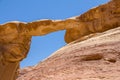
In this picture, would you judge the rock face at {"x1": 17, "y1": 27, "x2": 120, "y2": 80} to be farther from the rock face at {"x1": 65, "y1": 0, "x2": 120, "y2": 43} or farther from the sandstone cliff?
the rock face at {"x1": 65, "y1": 0, "x2": 120, "y2": 43}

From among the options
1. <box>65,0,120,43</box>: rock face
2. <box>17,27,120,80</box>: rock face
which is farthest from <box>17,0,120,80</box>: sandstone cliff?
<box>65,0,120,43</box>: rock face

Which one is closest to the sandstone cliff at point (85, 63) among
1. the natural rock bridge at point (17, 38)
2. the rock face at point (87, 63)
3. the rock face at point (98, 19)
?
the rock face at point (87, 63)

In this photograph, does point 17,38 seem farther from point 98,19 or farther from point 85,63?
point 98,19

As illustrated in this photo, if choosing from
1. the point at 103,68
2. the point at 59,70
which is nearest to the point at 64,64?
the point at 59,70

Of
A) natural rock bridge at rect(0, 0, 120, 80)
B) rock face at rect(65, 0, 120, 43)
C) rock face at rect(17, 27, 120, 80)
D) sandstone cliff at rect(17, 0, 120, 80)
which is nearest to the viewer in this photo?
natural rock bridge at rect(0, 0, 120, 80)

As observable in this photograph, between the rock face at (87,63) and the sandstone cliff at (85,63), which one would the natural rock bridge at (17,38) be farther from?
the rock face at (87,63)

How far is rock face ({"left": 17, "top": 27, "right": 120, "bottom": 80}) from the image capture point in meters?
9.77

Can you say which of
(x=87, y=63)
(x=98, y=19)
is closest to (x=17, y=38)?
(x=87, y=63)

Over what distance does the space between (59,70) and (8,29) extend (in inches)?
176

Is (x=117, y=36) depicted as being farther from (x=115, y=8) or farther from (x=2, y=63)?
(x=2, y=63)

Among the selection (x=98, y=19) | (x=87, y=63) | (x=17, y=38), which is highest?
(x=98, y=19)

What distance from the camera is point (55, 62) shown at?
1295cm

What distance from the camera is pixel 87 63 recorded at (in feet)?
36.4

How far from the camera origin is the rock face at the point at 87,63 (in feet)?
32.0
